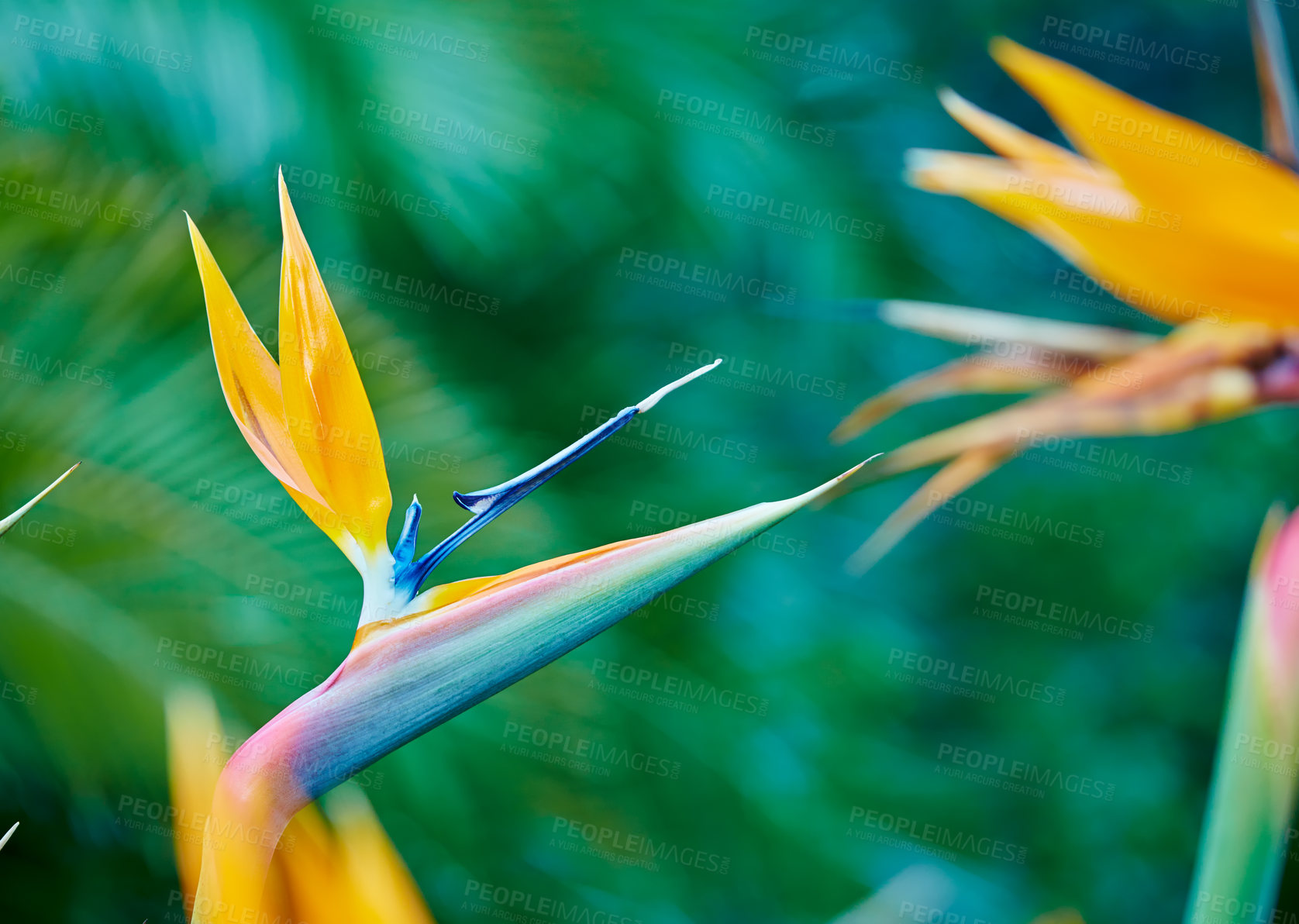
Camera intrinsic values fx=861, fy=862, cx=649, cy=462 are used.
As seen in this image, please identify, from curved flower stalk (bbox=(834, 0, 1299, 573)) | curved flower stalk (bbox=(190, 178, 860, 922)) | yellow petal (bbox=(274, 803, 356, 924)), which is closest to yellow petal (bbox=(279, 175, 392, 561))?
curved flower stalk (bbox=(190, 178, 860, 922))

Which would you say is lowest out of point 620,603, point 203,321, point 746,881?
point 746,881

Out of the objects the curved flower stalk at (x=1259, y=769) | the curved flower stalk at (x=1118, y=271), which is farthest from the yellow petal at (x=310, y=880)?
the curved flower stalk at (x=1259, y=769)

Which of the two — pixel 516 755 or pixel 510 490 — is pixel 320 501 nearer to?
Result: pixel 510 490

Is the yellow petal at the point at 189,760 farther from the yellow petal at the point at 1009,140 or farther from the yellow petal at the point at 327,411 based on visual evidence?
the yellow petal at the point at 1009,140

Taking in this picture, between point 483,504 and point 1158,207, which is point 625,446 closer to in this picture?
point 483,504

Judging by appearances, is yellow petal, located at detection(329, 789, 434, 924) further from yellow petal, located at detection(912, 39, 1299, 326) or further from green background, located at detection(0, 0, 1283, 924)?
yellow petal, located at detection(912, 39, 1299, 326)

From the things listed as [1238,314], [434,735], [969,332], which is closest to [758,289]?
[969,332]

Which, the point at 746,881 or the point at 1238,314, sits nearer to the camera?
the point at 1238,314
